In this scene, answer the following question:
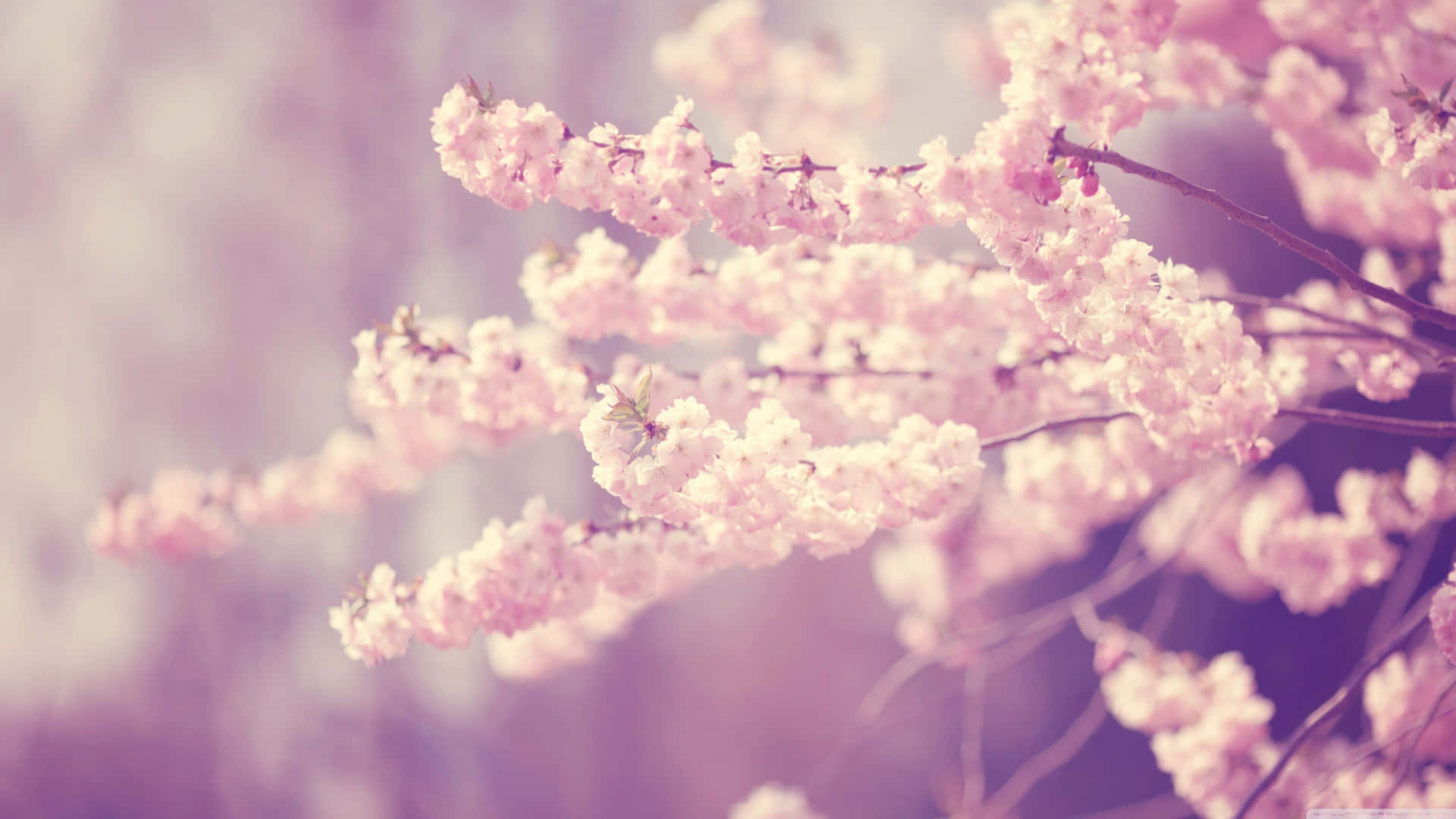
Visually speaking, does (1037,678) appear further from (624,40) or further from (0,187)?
(0,187)

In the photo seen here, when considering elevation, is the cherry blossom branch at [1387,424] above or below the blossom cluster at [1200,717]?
above

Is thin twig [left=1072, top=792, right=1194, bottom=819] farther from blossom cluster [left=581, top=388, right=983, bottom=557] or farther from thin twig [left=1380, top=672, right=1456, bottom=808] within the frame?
blossom cluster [left=581, top=388, right=983, bottom=557]

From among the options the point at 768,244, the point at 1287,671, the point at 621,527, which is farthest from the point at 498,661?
the point at 1287,671

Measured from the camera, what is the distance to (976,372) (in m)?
1.60

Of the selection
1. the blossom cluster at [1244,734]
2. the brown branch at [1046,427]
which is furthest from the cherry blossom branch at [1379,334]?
the blossom cluster at [1244,734]

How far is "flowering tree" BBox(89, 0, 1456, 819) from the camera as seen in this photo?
1060mm

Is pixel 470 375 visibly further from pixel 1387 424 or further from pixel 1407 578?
pixel 1407 578

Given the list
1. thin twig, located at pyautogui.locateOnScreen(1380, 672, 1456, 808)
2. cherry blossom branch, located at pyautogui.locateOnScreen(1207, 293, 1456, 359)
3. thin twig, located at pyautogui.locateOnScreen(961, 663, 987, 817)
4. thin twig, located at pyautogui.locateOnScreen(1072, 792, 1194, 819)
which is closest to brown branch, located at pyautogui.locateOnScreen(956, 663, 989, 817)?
thin twig, located at pyautogui.locateOnScreen(961, 663, 987, 817)

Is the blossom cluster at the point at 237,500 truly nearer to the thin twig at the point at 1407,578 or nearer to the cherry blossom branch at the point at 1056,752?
the cherry blossom branch at the point at 1056,752

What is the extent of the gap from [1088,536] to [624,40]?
8.32 feet

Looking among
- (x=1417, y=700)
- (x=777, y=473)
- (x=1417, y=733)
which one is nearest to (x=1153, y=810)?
(x=1417, y=700)

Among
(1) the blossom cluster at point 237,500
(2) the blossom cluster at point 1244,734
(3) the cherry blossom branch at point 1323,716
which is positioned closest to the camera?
(3) the cherry blossom branch at point 1323,716

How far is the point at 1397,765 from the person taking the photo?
1443mm

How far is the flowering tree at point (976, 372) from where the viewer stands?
41.7 inches
